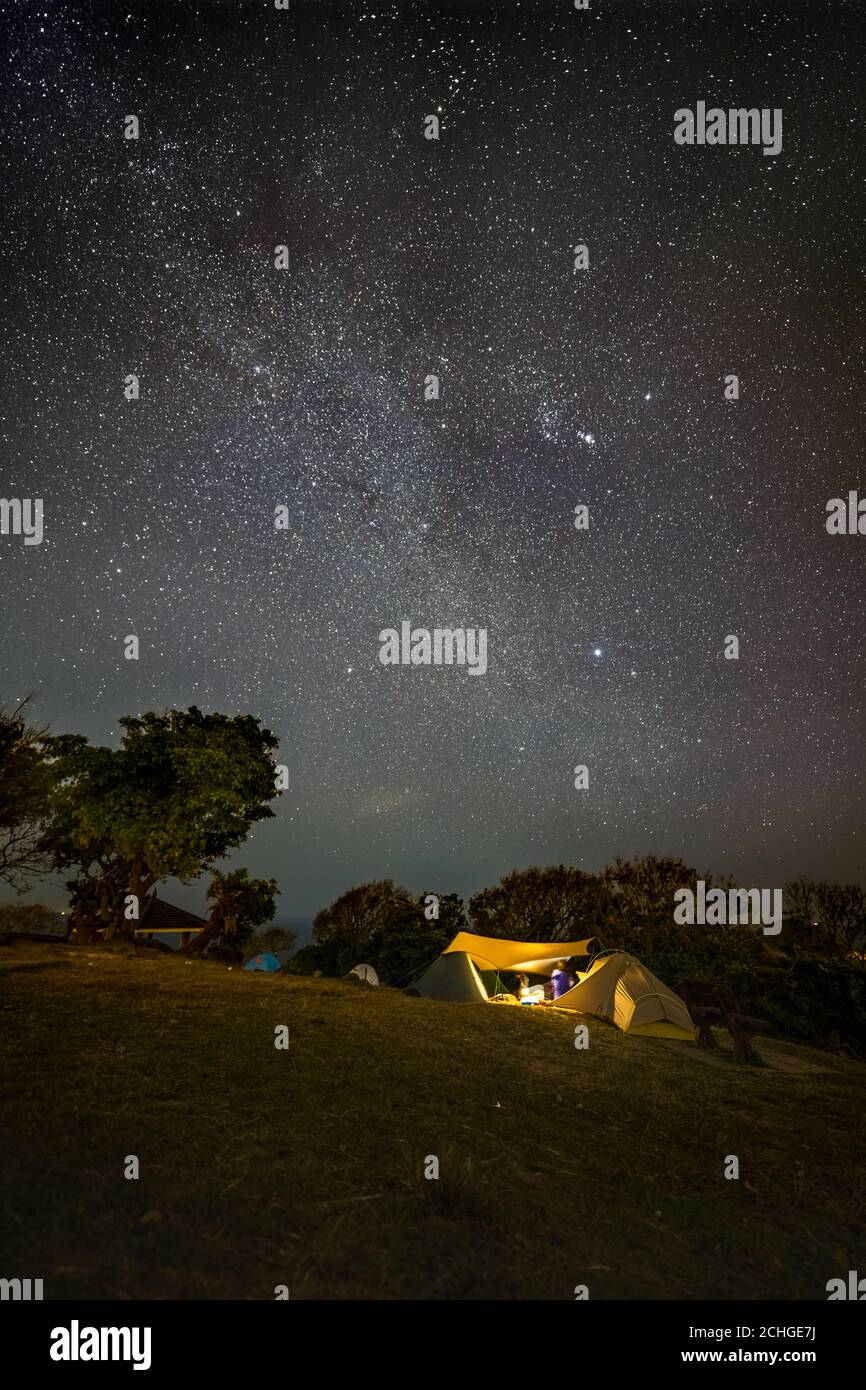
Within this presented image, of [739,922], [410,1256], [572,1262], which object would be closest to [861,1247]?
[572,1262]

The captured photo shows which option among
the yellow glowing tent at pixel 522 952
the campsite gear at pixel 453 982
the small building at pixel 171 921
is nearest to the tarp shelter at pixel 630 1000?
the campsite gear at pixel 453 982

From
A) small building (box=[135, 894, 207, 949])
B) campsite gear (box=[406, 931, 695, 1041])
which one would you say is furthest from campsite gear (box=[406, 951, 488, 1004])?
small building (box=[135, 894, 207, 949])

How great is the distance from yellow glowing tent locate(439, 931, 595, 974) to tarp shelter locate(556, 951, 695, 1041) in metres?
4.36

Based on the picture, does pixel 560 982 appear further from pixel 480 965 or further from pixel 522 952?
pixel 522 952

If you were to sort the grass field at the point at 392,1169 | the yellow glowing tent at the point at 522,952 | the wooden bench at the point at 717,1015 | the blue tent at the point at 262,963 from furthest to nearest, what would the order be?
the blue tent at the point at 262,963 → the yellow glowing tent at the point at 522,952 → the wooden bench at the point at 717,1015 → the grass field at the point at 392,1169

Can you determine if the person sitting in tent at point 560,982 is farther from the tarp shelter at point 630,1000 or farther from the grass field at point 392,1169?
the grass field at point 392,1169

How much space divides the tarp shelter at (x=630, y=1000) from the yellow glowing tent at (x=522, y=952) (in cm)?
436

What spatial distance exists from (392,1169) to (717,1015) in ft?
34.2

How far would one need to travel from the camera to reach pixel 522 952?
22891 millimetres

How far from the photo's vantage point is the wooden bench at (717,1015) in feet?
42.5

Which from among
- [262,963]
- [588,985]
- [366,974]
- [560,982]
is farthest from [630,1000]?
[262,963]

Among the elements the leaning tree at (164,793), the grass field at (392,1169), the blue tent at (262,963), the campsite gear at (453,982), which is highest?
the leaning tree at (164,793)

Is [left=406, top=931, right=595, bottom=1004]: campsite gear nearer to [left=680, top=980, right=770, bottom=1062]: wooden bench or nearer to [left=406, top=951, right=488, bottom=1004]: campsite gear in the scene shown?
[left=406, top=951, right=488, bottom=1004]: campsite gear
